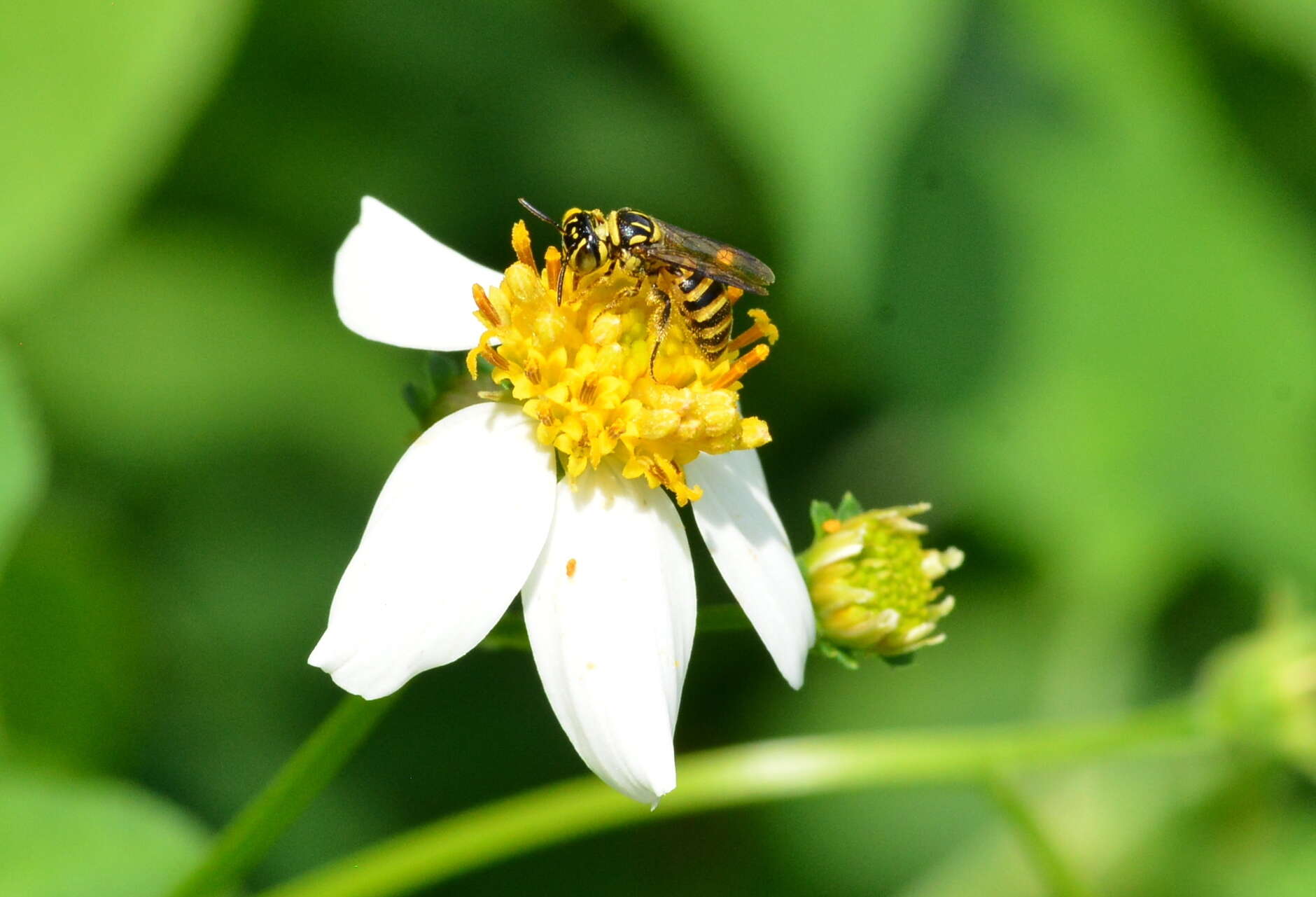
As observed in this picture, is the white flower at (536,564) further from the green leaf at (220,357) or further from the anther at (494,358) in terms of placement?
the green leaf at (220,357)

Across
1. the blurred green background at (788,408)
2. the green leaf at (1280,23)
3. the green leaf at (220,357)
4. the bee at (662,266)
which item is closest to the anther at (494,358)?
the bee at (662,266)

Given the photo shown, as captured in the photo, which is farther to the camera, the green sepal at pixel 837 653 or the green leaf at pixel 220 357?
the green leaf at pixel 220 357

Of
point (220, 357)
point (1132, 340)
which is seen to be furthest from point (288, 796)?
point (1132, 340)

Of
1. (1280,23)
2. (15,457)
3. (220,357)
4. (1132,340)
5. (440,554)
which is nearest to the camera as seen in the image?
(440,554)

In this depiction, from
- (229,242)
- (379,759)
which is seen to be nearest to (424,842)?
(379,759)

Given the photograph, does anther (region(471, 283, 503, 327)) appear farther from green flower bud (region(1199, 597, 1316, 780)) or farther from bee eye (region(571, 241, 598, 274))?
green flower bud (region(1199, 597, 1316, 780))

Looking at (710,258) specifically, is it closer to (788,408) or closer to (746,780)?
(746,780)

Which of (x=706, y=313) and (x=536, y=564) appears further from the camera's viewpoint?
(x=706, y=313)

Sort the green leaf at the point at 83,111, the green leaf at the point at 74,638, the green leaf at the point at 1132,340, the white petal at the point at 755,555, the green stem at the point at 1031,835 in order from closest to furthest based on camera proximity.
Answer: the white petal at the point at 755,555
the green stem at the point at 1031,835
the green leaf at the point at 83,111
the green leaf at the point at 74,638
the green leaf at the point at 1132,340
